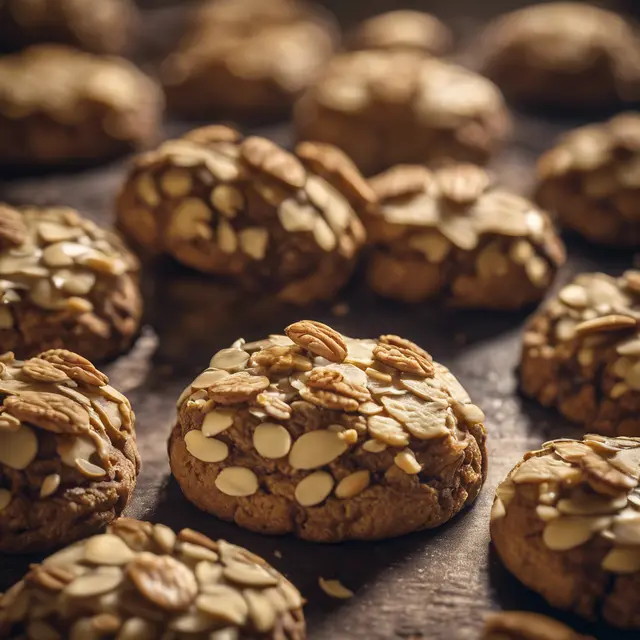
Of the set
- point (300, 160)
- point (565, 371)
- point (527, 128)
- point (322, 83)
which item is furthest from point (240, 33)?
point (565, 371)

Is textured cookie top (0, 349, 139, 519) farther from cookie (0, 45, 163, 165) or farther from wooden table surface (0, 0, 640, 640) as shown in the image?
cookie (0, 45, 163, 165)

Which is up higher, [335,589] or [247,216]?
[247,216]

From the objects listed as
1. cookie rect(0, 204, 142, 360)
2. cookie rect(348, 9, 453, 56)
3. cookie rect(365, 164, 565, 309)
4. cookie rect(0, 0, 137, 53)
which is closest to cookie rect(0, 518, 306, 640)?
cookie rect(0, 204, 142, 360)

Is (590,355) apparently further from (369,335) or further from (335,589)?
(335,589)

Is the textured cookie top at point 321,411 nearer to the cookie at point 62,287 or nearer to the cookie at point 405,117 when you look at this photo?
the cookie at point 62,287

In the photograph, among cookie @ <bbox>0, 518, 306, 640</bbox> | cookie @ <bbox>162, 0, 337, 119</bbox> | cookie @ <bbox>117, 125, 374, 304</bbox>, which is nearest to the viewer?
cookie @ <bbox>0, 518, 306, 640</bbox>

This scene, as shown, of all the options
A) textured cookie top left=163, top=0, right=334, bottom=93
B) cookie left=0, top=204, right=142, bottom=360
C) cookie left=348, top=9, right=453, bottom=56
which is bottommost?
cookie left=0, top=204, right=142, bottom=360

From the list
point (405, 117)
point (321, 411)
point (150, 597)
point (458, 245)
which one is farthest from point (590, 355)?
point (405, 117)
